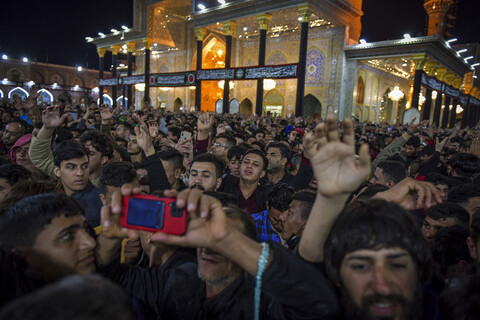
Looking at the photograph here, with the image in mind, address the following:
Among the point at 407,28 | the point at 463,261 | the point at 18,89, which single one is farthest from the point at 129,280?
the point at 18,89

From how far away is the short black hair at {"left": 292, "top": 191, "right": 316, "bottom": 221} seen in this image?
237cm

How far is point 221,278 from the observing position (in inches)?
60.1

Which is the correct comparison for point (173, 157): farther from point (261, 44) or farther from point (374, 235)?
point (261, 44)

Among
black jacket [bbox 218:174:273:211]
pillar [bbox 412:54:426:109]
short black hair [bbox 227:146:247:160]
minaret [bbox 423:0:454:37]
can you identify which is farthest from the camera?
minaret [bbox 423:0:454:37]

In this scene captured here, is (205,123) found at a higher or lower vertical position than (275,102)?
lower

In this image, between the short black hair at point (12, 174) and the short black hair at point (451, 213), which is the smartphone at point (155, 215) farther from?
the short black hair at point (451, 213)

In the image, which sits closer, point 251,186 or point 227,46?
point 251,186

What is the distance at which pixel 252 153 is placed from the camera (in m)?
3.67

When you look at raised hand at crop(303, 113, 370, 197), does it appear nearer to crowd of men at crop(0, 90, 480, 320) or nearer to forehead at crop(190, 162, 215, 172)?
crowd of men at crop(0, 90, 480, 320)

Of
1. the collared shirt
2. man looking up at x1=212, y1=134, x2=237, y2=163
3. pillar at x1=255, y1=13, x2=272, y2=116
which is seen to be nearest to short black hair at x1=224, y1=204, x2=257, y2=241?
the collared shirt

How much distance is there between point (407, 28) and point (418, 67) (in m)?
14.4

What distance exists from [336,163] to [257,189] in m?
2.34

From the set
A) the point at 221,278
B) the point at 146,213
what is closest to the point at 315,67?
the point at 221,278

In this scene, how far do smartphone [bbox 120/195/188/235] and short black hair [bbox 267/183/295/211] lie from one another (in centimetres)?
185
